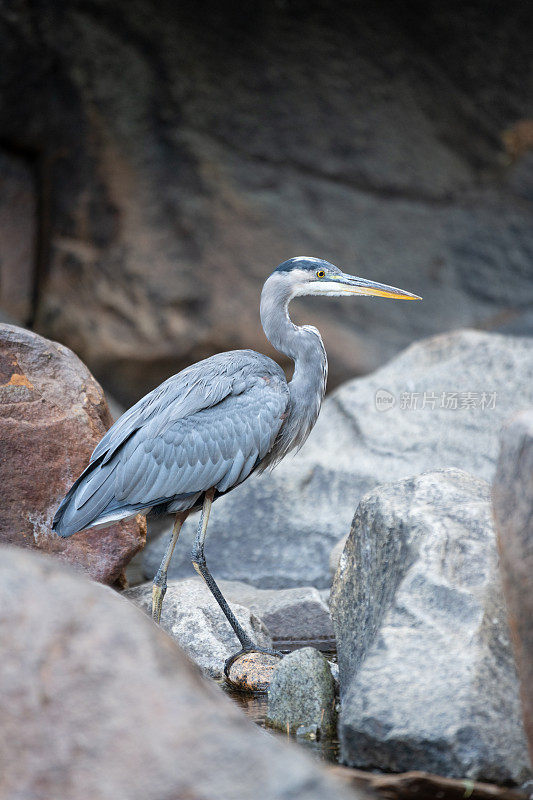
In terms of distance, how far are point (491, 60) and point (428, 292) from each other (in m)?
2.14

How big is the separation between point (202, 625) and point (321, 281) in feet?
6.42

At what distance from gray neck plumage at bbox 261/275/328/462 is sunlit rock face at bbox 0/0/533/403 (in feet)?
10.5

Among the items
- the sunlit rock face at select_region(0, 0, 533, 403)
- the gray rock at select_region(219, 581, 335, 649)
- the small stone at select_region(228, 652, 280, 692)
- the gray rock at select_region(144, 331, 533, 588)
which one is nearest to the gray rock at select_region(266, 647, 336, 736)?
the small stone at select_region(228, 652, 280, 692)

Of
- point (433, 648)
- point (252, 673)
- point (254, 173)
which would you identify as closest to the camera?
point (433, 648)

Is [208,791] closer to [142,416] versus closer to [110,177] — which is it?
[142,416]

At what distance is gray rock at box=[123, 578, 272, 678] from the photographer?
4402 mm

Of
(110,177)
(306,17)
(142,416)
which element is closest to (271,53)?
(306,17)

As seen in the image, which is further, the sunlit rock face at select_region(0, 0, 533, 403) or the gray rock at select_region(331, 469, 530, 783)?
the sunlit rock face at select_region(0, 0, 533, 403)

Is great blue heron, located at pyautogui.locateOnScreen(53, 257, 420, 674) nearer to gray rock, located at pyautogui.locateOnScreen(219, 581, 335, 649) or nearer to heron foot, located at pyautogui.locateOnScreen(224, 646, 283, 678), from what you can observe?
heron foot, located at pyautogui.locateOnScreen(224, 646, 283, 678)

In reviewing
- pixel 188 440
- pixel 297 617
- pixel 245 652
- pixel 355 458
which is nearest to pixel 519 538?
pixel 245 652

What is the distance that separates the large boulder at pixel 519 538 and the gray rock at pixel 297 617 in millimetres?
2025

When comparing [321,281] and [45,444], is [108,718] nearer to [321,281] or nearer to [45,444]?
[45,444]

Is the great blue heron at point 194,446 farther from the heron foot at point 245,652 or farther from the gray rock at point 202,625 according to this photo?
the gray rock at point 202,625

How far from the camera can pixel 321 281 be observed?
5055mm
